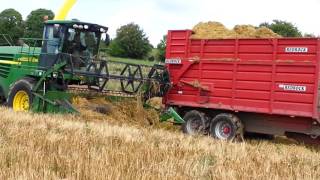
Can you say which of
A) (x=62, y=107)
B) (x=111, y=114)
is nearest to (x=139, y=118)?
(x=111, y=114)

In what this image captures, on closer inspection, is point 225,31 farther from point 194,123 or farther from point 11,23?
point 11,23

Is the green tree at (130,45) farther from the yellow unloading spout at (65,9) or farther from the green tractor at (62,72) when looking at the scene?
the green tractor at (62,72)

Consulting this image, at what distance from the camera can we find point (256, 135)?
12641 millimetres

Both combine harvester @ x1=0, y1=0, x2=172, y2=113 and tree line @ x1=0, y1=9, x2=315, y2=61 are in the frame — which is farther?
tree line @ x1=0, y1=9, x2=315, y2=61

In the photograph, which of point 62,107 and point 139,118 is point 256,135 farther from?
point 62,107

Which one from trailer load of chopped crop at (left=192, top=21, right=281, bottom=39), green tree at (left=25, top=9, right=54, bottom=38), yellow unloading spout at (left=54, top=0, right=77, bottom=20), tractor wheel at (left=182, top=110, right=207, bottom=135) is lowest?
tractor wheel at (left=182, top=110, right=207, bottom=135)

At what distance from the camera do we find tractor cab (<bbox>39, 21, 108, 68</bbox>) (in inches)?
535

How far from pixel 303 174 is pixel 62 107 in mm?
7342

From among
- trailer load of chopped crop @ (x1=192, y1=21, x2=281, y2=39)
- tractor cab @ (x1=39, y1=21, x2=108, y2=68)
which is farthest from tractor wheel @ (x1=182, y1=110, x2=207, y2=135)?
tractor cab @ (x1=39, y1=21, x2=108, y2=68)

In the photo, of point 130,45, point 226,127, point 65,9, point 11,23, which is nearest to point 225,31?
point 226,127

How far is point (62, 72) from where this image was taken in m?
12.8

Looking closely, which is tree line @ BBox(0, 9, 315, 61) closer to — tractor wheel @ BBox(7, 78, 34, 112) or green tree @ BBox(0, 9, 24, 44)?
green tree @ BBox(0, 9, 24, 44)

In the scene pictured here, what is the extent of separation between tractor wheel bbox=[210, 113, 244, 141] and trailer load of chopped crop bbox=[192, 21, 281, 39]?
1.78 m

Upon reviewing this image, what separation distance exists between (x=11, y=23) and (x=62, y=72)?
45165 mm
